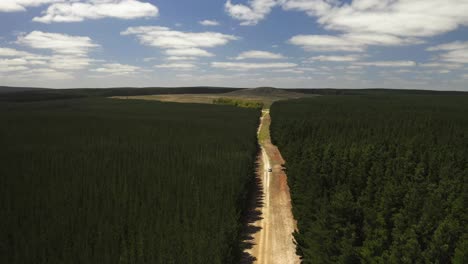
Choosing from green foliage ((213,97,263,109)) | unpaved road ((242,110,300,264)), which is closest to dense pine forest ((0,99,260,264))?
unpaved road ((242,110,300,264))

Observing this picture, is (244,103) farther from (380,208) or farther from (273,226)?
(380,208)

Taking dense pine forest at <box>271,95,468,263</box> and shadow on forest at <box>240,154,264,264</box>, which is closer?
dense pine forest at <box>271,95,468,263</box>

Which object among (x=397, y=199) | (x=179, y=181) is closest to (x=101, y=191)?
(x=179, y=181)

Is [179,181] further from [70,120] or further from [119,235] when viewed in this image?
[70,120]

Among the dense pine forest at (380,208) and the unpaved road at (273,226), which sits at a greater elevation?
the dense pine forest at (380,208)

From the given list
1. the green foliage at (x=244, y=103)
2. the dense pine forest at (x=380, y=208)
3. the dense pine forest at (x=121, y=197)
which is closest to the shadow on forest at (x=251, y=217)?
the dense pine forest at (x=121, y=197)

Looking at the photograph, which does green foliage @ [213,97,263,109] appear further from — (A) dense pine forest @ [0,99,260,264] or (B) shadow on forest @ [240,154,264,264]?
(B) shadow on forest @ [240,154,264,264]

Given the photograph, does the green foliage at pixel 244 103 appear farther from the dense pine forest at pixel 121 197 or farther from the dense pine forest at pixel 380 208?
the dense pine forest at pixel 380 208

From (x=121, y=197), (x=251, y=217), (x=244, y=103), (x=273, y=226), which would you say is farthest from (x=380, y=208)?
(x=244, y=103)
